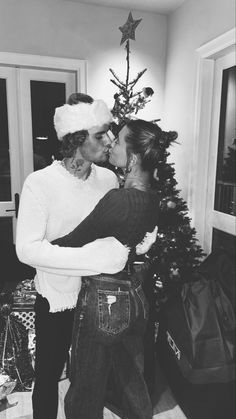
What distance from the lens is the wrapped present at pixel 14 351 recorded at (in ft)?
6.68

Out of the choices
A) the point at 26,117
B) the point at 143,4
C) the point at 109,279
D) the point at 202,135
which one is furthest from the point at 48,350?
the point at 143,4

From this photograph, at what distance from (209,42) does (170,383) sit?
2.02 meters

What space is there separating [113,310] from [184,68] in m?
2.03

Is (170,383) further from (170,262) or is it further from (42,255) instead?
(42,255)

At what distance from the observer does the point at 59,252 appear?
1.20 metres

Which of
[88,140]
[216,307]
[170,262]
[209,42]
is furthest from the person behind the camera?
[170,262]

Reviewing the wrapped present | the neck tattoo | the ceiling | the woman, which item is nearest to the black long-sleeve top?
the woman

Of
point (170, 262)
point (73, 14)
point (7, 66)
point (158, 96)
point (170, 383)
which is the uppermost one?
point (73, 14)

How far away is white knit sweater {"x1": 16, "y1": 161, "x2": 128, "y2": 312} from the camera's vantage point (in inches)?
47.0

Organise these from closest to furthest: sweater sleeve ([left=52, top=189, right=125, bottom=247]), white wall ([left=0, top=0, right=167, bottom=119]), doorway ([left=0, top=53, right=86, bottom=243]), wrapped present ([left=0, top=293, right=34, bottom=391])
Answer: sweater sleeve ([left=52, top=189, right=125, bottom=247]) < wrapped present ([left=0, top=293, right=34, bottom=391]) < white wall ([left=0, top=0, right=167, bottom=119]) < doorway ([left=0, top=53, right=86, bottom=243])

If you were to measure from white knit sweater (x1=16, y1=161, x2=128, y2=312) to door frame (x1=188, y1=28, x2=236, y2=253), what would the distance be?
2.91 feet

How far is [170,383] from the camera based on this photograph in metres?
1.99

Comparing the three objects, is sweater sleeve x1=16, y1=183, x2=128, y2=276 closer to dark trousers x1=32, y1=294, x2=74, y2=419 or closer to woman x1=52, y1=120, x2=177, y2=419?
woman x1=52, y1=120, x2=177, y2=419

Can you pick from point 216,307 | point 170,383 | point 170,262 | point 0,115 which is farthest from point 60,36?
point 170,383
